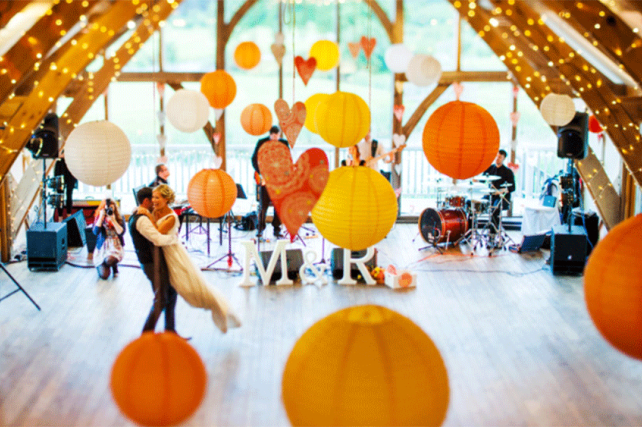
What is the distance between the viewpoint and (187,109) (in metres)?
6.64

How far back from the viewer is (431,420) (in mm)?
2186

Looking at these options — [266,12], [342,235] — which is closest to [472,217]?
[266,12]

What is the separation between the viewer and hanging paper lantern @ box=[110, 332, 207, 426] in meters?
2.36

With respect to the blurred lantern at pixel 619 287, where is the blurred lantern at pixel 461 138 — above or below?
above

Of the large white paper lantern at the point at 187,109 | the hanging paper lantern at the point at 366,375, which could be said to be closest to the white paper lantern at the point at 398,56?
the large white paper lantern at the point at 187,109

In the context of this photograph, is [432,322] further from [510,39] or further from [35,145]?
[35,145]

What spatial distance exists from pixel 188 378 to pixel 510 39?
763cm

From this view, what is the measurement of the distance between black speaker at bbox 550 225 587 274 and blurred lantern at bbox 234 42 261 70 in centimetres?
417

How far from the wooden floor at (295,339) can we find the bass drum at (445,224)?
2.01 ft

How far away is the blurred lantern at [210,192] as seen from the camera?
17.5ft

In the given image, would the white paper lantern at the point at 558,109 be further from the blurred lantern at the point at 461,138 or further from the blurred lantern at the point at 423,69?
the blurred lantern at the point at 461,138

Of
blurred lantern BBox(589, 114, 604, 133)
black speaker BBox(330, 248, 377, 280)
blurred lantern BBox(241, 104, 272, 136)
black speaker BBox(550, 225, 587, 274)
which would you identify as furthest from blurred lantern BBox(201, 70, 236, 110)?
blurred lantern BBox(589, 114, 604, 133)

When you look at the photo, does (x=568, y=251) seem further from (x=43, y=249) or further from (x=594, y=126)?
(x=43, y=249)

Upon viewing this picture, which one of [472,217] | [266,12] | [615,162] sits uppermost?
[266,12]
